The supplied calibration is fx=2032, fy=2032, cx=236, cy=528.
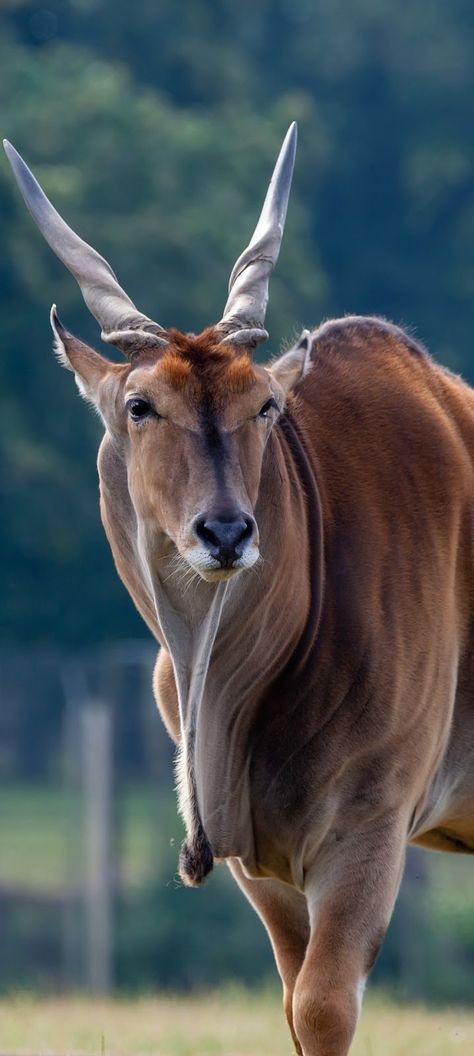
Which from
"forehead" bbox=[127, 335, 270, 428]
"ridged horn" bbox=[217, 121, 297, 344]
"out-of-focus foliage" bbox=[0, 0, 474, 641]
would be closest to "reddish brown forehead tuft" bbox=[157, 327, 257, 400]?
"forehead" bbox=[127, 335, 270, 428]

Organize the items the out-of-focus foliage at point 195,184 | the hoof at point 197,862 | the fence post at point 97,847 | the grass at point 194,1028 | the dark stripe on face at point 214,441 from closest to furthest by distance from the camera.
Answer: the dark stripe on face at point 214,441 → the hoof at point 197,862 → the grass at point 194,1028 → the fence post at point 97,847 → the out-of-focus foliage at point 195,184

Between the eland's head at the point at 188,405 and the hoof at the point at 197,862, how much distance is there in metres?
0.73

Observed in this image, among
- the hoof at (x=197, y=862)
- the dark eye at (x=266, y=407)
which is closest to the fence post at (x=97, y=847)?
the hoof at (x=197, y=862)

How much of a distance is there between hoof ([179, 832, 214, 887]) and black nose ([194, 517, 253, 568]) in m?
0.91

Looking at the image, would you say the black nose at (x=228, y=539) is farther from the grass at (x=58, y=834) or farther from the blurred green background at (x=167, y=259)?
the grass at (x=58, y=834)

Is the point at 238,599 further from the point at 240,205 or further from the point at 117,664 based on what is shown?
the point at 240,205

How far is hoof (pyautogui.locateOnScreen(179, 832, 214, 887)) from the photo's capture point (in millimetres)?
4801

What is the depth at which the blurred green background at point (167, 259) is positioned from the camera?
44.7 ft

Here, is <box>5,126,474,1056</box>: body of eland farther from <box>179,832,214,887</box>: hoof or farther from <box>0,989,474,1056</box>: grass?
<box>0,989,474,1056</box>: grass

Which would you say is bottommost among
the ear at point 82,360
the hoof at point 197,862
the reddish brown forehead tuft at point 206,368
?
the hoof at point 197,862

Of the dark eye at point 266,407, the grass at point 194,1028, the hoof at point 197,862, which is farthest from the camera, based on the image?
the grass at point 194,1028

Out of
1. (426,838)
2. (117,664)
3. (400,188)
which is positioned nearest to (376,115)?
(400,188)

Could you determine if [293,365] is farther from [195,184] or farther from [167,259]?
[195,184]

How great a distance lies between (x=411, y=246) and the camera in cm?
2589
